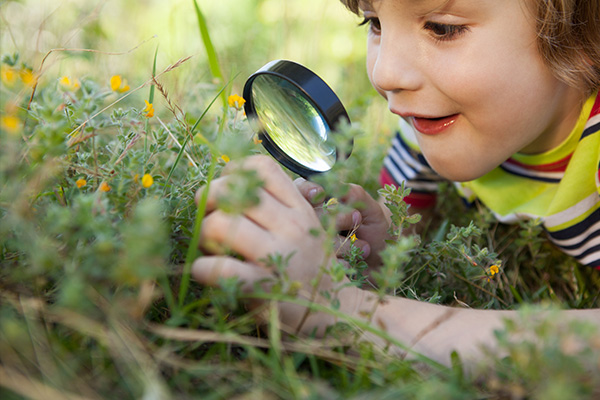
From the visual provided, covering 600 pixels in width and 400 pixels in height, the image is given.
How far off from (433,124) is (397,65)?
309mm

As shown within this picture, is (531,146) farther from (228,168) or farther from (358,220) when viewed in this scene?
(228,168)

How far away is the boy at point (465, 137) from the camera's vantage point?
133 cm

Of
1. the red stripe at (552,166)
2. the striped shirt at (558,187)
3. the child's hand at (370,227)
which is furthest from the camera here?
the red stripe at (552,166)

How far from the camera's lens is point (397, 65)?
5.81 ft

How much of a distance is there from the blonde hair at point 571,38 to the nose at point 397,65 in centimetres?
24

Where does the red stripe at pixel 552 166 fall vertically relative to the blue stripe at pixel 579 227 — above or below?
above

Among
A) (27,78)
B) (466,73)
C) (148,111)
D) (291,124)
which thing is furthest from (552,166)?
(27,78)

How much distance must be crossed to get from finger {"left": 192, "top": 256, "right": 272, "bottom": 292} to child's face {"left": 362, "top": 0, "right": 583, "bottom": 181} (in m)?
0.85

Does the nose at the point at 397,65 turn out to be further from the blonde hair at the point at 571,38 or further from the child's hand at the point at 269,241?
the child's hand at the point at 269,241

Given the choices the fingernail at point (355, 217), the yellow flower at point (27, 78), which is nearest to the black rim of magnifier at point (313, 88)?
the fingernail at point (355, 217)

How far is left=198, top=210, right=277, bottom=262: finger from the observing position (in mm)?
1276

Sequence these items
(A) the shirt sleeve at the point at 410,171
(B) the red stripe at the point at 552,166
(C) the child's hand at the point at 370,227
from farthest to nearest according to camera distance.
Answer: (A) the shirt sleeve at the point at 410,171 → (B) the red stripe at the point at 552,166 → (C) the child's hand at the point at 370,227

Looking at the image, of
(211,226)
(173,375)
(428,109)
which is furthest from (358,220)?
(173,375)

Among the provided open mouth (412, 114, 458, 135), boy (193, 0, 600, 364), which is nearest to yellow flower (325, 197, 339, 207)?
boy (193, 0, 600, 364)
